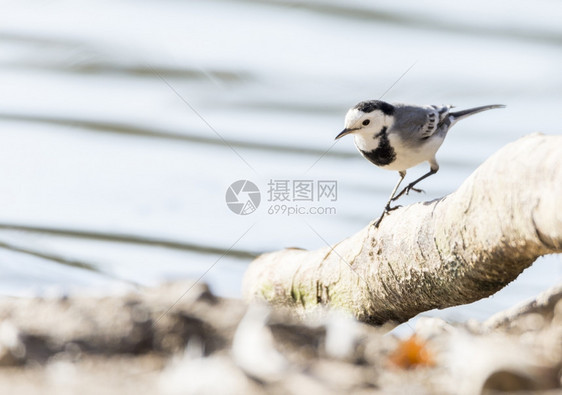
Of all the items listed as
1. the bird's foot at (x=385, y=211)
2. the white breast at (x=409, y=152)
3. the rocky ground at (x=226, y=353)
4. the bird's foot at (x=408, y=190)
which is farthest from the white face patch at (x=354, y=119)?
the rocky ground at (x=226, y=353)

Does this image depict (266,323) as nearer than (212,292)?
Yes

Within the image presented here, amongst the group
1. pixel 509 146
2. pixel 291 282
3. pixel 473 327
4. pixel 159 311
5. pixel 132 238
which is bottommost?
pixel 132 238

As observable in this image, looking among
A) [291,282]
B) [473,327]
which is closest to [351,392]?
[473,327]

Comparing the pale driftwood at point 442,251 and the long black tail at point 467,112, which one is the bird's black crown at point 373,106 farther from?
the pale driftwood at point 442,251

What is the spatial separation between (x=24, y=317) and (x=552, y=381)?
1460 mm

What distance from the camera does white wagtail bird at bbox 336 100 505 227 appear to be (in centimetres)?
474

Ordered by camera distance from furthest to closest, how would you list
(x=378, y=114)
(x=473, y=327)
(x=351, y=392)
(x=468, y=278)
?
(x=378, y=114)
(x=468, y=278)
(x=473, y=327)
(x=351, y=392)

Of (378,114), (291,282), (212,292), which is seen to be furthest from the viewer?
(378,114)

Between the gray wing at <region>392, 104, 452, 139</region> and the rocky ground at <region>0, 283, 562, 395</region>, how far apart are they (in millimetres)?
2399

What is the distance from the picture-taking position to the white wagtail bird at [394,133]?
15.6 feet

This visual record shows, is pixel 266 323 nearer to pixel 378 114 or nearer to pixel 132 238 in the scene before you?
pixel 378 114

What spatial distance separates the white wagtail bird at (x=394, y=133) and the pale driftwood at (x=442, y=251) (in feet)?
2.74

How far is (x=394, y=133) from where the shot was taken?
4734 millimetres

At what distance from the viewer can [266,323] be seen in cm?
213
